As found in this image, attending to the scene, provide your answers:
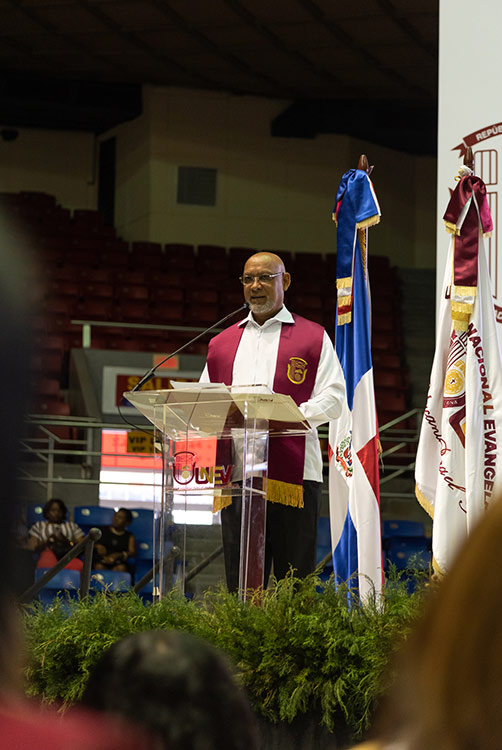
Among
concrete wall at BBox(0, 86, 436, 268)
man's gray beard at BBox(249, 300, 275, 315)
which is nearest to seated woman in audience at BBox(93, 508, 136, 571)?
man's gray beard at BBox(249, 300, 275, 315)

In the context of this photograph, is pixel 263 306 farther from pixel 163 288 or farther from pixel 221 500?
pixel 163 288

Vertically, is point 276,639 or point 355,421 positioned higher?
point 355,421

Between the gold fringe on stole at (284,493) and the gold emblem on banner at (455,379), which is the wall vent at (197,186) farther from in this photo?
the gold fringe on stole at (284,493)

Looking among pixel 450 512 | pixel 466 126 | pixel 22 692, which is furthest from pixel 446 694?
pixel 466 126

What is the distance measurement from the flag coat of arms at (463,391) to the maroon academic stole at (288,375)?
0.47 m

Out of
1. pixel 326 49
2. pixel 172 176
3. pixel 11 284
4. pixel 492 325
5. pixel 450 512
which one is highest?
pixel 326 49

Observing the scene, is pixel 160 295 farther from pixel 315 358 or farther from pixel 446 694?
pixel 446 694

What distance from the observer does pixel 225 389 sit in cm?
339

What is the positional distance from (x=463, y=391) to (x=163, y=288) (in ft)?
29.0

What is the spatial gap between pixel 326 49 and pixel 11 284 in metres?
12.1

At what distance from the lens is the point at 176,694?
647 millimetres

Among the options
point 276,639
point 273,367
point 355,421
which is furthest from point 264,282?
point 276,639

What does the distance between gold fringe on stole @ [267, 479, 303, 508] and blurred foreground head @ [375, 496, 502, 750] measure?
334cm

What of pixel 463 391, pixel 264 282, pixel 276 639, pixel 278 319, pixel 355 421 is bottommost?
pixel 276 639
